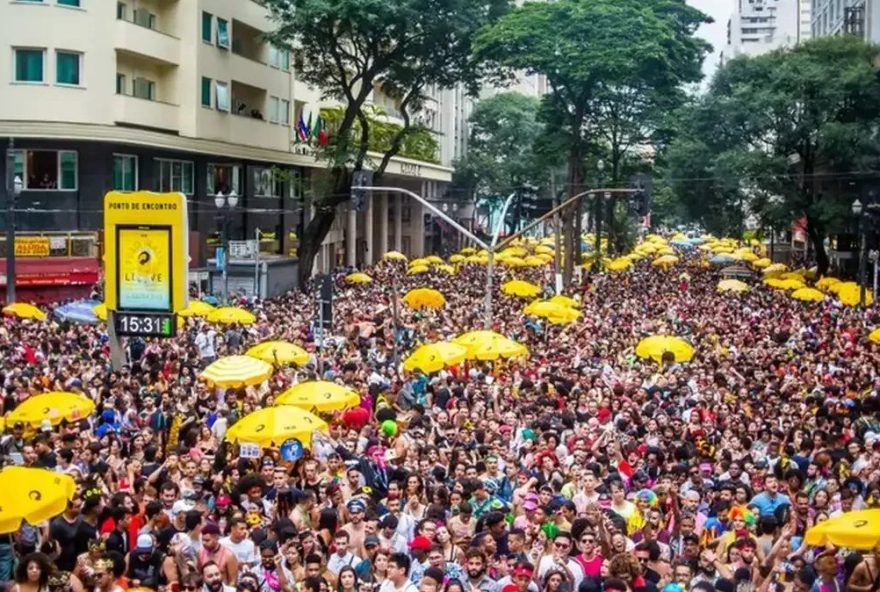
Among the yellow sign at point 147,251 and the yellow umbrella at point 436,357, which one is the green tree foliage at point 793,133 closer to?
the yellow umbrella at point 436,357

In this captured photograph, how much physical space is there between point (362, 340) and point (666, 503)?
55.6 ft

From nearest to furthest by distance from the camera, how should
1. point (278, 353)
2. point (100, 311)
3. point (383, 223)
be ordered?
point (278, 353) → point (100, 311) → point (383, 223)

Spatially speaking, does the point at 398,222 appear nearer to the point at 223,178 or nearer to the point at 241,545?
the point at 223,178

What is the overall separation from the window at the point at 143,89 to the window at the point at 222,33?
12.9ft

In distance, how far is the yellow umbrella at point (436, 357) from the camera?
21.4m

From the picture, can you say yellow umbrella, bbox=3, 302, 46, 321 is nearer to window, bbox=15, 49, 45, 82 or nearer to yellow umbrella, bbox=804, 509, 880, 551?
window, bbox=15, 49, 45, 82

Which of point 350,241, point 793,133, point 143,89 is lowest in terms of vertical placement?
point 350,241

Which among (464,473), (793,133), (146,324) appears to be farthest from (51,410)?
(793,133)

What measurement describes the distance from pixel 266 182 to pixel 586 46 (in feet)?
46.8

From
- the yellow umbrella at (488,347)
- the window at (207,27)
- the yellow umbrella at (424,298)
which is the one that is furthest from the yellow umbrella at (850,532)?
the window at (207,27)

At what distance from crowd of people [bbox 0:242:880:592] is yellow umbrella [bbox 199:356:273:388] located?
0.42 m

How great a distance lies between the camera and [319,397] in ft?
57.3

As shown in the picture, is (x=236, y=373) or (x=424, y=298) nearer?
(x=236, y=373)

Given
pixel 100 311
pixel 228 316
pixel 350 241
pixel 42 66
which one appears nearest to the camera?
pixel 100 311
